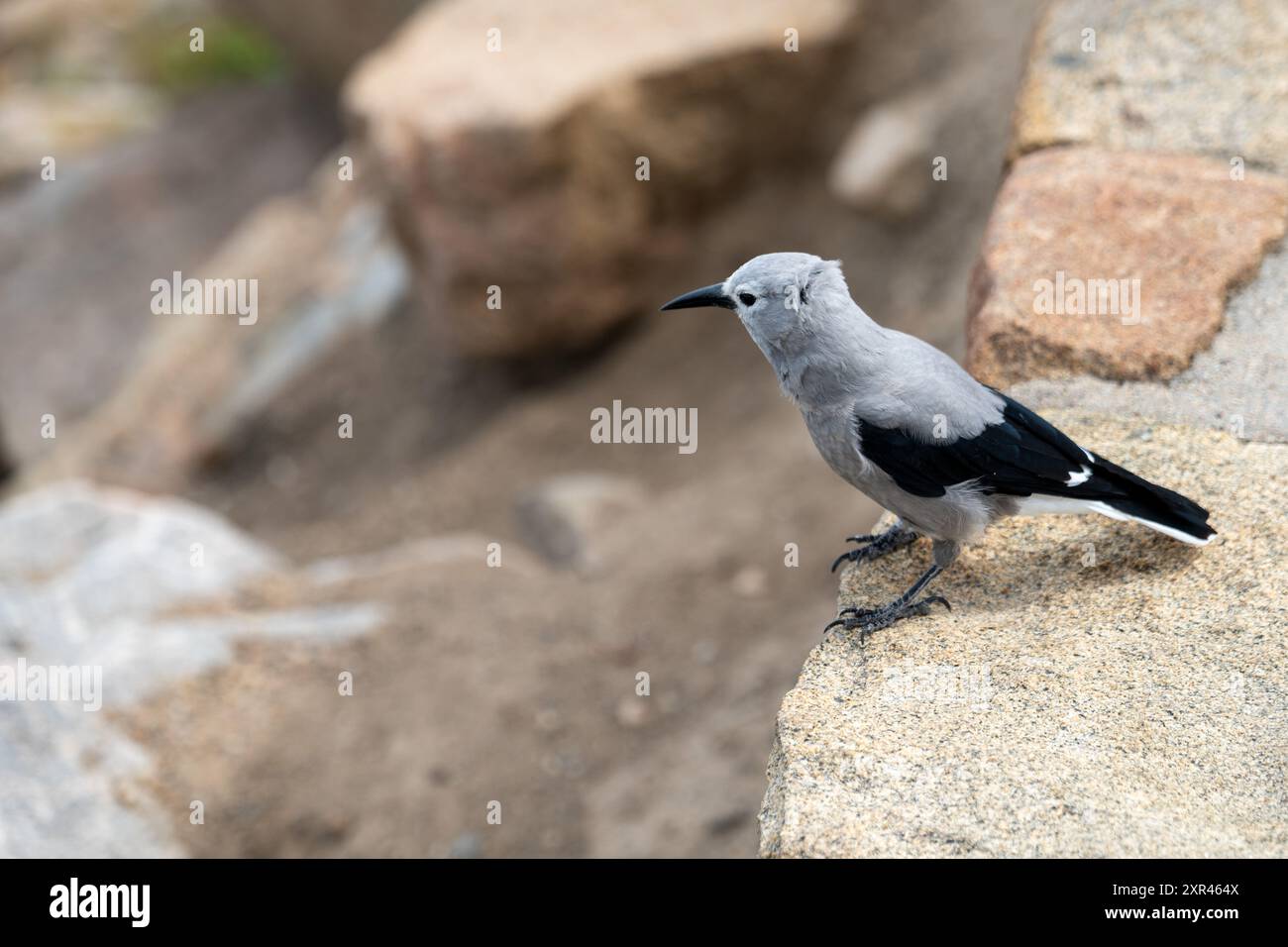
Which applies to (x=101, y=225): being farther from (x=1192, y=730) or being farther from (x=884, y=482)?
(x=1192, y=730)

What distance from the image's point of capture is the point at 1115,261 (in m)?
4.24

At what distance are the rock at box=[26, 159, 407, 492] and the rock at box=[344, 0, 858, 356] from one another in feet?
5.19

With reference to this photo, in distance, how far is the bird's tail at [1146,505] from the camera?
10.5 feet

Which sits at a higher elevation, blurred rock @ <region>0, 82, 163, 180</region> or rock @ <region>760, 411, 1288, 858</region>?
blurred rock @ <region>0, 82, 163, 180</region>

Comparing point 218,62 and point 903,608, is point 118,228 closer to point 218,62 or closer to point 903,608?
point 218,62

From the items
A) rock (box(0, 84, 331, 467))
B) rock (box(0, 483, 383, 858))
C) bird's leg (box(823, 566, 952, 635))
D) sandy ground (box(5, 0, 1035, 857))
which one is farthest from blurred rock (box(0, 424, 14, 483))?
bird's leg (box(823, 566, 952, 635))

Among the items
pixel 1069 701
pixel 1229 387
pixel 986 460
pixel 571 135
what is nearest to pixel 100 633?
pixel 986 460

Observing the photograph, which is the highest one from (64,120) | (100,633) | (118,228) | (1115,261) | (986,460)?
(64,120)

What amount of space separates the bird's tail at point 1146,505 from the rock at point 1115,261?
84 centimetres

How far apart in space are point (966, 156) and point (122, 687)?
5.84 m

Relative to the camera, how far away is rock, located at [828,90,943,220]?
8117 mm

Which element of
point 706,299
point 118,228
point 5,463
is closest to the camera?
point 706,299

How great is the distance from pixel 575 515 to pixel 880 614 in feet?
14.3

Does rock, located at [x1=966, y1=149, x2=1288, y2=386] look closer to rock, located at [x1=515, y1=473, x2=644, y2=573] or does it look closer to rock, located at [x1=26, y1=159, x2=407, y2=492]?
rock, located at [x1=515, y1=473, x2=644, y2=573]
